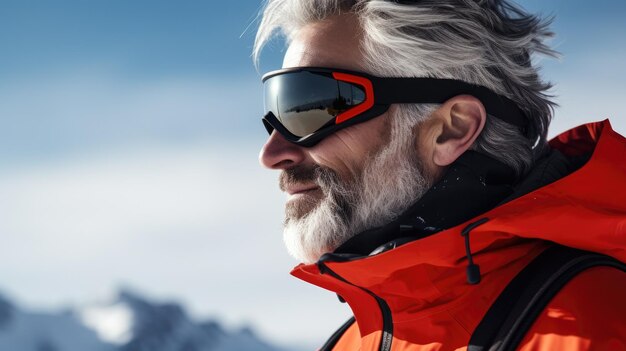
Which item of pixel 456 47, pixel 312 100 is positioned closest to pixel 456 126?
pixel 456 47

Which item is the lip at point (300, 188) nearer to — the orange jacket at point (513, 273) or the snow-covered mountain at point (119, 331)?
the orange jacket at point (513, 273)

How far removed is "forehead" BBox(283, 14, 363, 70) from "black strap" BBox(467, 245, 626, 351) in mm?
1060

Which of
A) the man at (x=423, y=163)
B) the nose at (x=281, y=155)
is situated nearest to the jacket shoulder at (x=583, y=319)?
the man at (x=423, y=163)

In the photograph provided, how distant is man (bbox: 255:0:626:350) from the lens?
229cm

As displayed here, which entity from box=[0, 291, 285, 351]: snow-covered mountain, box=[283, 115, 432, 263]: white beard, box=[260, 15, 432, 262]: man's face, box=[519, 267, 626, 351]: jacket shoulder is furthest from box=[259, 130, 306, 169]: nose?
box=[0, 291, 285, 351]: snow-covered mountain

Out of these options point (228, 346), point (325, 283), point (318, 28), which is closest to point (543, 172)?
point (325, 283)

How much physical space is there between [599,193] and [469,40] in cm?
83

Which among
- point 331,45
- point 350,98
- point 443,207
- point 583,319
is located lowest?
point 583,319

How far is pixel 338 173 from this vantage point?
279 cm

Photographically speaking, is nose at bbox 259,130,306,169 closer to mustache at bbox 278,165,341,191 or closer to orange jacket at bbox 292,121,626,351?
mustache at bbox 278,165,341,191

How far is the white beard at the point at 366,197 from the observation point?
272 centimetres

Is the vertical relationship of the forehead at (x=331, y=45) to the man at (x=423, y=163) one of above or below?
above

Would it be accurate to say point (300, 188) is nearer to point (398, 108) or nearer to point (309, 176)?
point (309, 176)

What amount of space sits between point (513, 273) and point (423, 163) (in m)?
0.62
